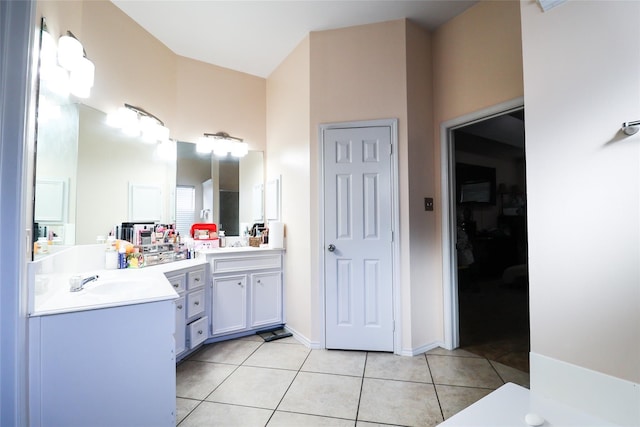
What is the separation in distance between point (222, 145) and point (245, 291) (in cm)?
162

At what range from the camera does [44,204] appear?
141 centimetres

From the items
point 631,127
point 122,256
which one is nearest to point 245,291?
point 122,256

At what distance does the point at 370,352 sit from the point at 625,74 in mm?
2360

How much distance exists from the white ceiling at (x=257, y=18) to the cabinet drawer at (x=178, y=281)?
2.20m

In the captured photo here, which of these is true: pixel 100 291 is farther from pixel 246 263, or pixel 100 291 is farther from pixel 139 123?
pixel 139 123

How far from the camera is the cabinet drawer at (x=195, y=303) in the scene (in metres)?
2.38

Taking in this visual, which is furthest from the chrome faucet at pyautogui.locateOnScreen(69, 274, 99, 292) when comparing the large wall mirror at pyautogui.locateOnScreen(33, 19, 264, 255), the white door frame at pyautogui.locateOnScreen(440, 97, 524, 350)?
the white door frame at pyautogui.locateOnScreen(440, 97, 524, 350)

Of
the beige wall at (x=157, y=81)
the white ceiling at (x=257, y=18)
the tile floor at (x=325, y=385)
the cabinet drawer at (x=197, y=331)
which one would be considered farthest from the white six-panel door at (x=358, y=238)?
the beige wall at (x=157, y=81)

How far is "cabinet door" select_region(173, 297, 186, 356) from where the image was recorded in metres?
2.21

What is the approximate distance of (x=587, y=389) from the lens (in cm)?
97

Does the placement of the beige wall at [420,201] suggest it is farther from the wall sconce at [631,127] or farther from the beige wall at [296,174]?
the wall sconce at [631,127]

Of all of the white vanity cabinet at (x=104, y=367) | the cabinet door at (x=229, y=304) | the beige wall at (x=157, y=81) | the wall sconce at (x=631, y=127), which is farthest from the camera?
the cabinet door at (x=229, y=304)

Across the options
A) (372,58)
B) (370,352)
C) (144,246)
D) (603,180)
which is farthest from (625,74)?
(144,246)

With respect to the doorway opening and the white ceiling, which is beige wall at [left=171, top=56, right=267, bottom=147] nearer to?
the white ceiling
